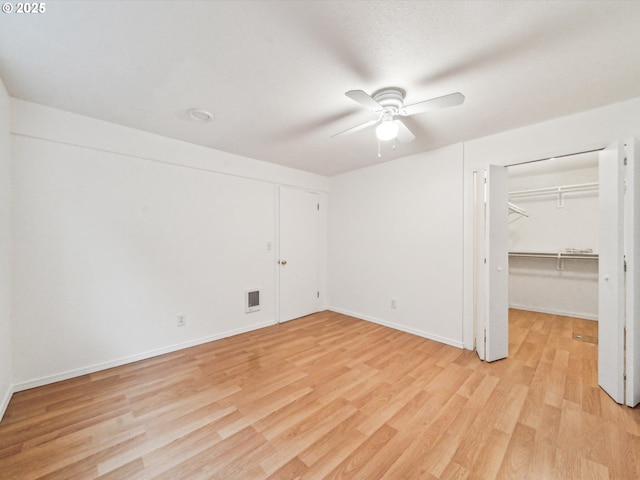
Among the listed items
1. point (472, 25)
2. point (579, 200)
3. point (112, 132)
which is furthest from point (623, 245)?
point (112, 132)

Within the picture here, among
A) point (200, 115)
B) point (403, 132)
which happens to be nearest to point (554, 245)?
point (403, 132)

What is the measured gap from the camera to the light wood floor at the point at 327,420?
1.46m

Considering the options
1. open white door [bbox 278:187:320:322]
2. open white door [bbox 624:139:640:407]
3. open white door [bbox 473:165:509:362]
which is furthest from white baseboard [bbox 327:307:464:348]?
open white door [bbox 624:139:640:407]

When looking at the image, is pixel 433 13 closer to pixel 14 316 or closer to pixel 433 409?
pixel 433 409

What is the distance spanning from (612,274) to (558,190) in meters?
2.91

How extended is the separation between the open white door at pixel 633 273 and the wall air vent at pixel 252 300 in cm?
380

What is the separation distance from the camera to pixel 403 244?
12.1ft

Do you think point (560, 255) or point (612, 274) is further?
point (560, 255)

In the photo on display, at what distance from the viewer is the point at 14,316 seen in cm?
216

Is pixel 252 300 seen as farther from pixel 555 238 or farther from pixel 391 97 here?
pixel 555 238

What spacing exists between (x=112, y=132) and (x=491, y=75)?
3441 mm

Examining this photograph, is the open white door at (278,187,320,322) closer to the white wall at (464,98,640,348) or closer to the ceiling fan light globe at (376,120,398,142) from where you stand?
the ceiling fan light globe at (376,120,398,142)

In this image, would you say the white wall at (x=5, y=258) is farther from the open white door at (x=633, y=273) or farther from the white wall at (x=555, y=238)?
the white wall at (x=555, y=238)

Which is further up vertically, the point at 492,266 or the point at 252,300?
the point at 492,266
